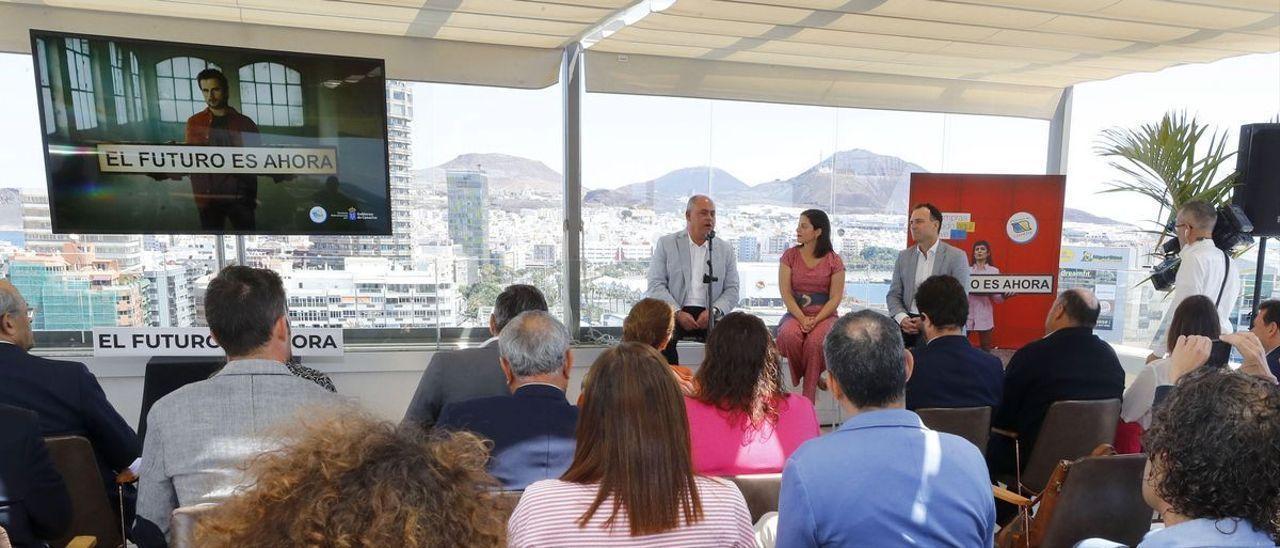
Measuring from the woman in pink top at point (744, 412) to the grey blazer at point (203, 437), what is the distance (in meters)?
1.04

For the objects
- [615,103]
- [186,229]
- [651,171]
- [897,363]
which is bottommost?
[897,363]

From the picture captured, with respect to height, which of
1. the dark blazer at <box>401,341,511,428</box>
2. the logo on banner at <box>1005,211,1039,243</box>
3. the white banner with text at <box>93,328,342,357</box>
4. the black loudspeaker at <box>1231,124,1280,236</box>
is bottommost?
the white banner with text at <box>93,328,342,357</box>

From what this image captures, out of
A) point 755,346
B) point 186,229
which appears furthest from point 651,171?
point 755,346

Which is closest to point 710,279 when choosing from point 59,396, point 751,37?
point 751,37

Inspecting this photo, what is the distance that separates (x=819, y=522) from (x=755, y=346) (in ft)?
2.89

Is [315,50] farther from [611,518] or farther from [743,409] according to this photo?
[611,518]

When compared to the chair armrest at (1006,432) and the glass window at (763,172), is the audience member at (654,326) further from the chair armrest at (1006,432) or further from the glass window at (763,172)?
the glass window at (763,172)

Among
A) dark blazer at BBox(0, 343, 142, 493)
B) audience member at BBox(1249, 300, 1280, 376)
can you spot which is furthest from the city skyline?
audience member at BBox(1249, 300, 1280, 376)

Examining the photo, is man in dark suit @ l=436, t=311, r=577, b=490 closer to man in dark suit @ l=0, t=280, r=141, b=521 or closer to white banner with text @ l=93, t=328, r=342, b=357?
man in dark suit @ l=0, t=280, r=141, b=521

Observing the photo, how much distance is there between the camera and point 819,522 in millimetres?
1511

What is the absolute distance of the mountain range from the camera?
19.0 feet

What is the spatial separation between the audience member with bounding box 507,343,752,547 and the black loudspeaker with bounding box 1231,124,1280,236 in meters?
5.49

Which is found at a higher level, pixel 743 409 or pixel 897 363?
pixel 897 363

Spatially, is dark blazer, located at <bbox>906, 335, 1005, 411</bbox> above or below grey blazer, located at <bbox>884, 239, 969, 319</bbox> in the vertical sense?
below
